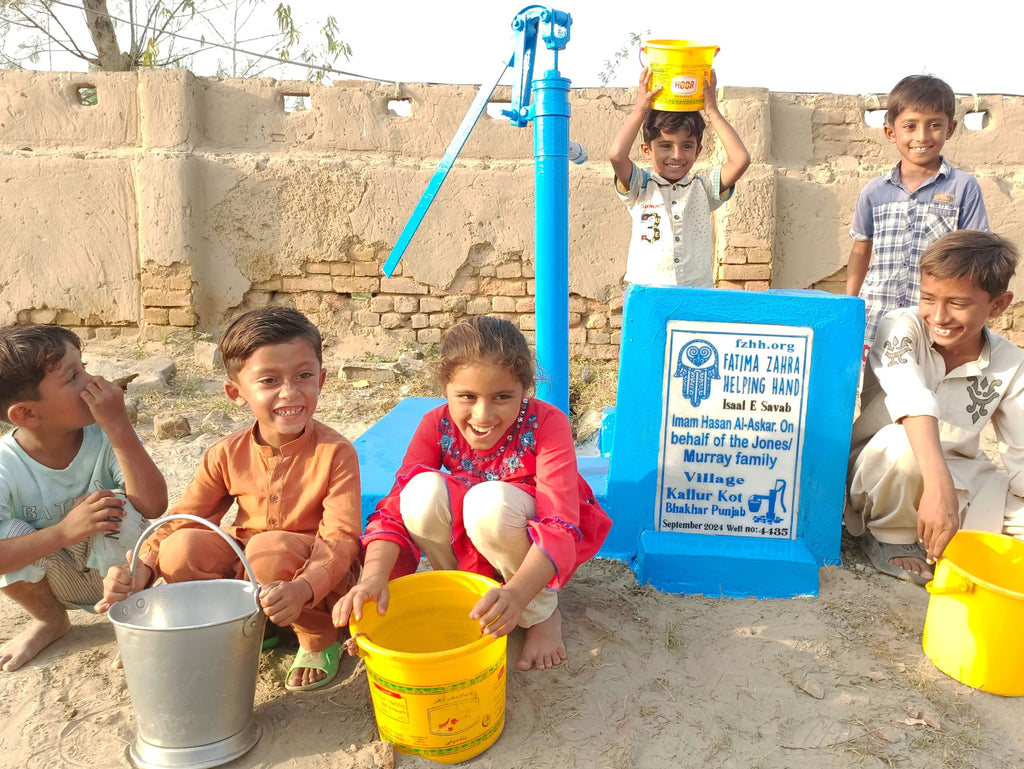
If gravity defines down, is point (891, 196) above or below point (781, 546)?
above

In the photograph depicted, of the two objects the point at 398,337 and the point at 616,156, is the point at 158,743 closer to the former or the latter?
the point at 616,156

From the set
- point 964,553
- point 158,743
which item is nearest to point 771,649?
point 964,553

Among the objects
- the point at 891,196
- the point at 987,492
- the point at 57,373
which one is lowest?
the point at 987,492

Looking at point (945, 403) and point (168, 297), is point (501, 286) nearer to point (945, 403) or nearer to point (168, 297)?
point (168, 297)

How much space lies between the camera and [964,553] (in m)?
2.02

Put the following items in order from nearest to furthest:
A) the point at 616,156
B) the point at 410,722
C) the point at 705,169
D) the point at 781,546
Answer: the point at 410,722 → the point at 781,546 → the point at 616,156 → the point at 705,169

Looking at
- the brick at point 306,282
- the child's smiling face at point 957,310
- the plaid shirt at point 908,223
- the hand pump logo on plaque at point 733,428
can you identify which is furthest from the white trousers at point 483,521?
the brick at point 306,282

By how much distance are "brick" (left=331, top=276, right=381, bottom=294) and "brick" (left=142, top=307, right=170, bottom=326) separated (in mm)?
1187

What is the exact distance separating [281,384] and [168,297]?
3935mm

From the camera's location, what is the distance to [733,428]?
7.49 ft

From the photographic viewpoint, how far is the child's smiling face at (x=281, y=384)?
6.03ft

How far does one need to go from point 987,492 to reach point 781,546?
0.66 m

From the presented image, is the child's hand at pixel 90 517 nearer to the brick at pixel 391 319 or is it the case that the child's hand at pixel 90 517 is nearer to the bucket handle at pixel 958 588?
the bucket handle at pixel 958 588

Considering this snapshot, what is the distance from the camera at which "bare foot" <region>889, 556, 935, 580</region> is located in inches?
89.6
